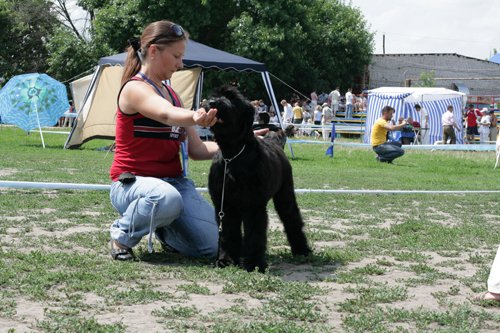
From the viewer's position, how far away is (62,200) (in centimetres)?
805

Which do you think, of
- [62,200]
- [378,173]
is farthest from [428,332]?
[378,173]

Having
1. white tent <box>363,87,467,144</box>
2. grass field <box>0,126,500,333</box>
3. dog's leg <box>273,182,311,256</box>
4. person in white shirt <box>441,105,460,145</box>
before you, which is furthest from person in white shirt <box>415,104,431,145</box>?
dog's leg <box>273,182,311,256</box>

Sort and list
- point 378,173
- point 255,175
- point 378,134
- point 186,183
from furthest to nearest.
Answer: point 378,134, point 378,173, point 186,183, point 255,175

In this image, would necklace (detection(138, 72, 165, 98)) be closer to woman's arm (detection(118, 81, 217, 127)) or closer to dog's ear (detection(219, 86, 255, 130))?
woman's arm (detection(118, 81, 217, 127))

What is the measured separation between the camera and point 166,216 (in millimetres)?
4941

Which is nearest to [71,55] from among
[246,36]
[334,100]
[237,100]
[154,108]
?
[246,36]

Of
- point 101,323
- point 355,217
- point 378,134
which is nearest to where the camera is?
point 101,323

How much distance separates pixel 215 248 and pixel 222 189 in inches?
26.9

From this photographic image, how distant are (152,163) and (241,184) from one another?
2.73 ft

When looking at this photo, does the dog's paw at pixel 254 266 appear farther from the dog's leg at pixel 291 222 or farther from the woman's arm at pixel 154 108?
the woman's arm at pixel 154 108

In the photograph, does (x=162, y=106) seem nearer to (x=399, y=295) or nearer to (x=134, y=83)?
(x=134, y=83)

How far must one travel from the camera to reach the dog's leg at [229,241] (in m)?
4.71

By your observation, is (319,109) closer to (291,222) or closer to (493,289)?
(291,222)

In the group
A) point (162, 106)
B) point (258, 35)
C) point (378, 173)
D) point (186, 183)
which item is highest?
point (258, 35)
